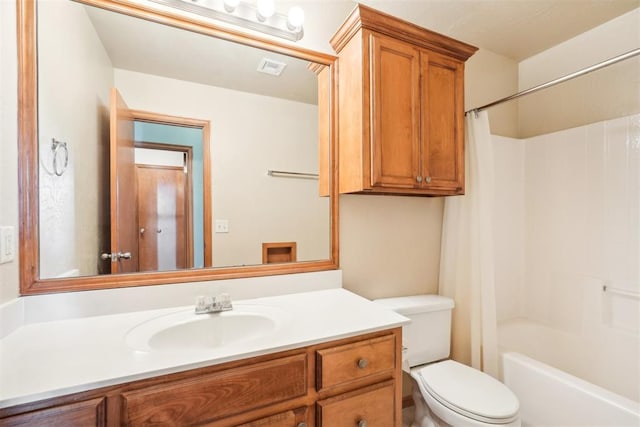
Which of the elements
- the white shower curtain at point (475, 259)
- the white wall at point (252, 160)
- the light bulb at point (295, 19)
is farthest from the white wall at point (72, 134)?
the white shower curtain at point (475, 259)

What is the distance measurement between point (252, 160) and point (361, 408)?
3.69ft

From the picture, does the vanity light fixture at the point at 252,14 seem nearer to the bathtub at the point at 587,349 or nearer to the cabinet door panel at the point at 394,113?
the cabinet door panel at the point at 394,113

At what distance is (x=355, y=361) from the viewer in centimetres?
98

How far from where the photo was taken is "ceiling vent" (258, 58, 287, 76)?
1.43 metres

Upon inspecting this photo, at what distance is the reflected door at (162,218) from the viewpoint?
1.21m

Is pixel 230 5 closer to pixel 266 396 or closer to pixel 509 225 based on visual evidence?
pixel 266 396

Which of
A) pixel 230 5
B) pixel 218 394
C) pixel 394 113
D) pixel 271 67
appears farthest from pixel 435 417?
pixel 230 5

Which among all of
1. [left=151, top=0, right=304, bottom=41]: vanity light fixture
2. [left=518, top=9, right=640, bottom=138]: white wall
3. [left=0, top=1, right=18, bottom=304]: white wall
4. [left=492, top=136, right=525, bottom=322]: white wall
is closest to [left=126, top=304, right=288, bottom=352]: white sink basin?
[left=0, top=1, right=18, bottom=304]: white wall

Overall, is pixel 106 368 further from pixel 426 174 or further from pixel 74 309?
pixel 426 174

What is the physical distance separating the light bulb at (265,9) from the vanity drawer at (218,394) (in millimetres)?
1419

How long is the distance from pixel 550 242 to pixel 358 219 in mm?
1566

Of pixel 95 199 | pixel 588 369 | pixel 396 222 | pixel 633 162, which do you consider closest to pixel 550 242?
pixel 633 162

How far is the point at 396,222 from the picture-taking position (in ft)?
5.78

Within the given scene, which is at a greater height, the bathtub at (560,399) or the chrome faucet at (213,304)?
the chrome faucet at (213,304)
